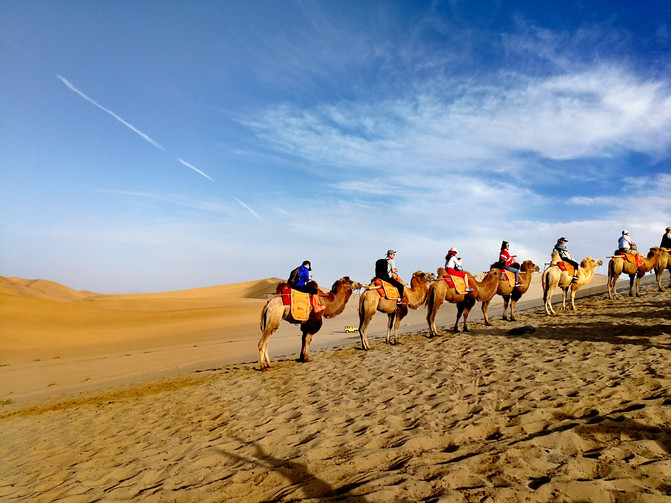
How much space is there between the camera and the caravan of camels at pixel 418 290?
11953 mm

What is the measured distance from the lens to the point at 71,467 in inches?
232

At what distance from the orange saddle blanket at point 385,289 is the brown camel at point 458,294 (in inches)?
68.1

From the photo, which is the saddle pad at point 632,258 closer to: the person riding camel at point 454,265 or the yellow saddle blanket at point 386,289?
the person riding camel at point 454,265

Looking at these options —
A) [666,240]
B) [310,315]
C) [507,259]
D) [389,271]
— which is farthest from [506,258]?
[666,240]

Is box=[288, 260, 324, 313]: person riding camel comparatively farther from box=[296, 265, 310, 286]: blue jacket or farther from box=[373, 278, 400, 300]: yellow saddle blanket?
box=[373, 278, 400, 300]: yellow saddle blanket

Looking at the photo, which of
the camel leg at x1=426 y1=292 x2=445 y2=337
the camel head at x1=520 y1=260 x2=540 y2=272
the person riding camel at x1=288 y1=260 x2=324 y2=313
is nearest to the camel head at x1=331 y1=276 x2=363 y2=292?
the person riding camel at x1=288 y1=260 x2=324 y2=313

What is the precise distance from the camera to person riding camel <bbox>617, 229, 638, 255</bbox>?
19.9 meters

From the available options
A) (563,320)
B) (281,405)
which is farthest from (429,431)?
(563,320)

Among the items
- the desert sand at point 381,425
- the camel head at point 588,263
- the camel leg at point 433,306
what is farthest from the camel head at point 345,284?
the camel head at point 588,263

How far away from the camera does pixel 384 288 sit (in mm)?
13828

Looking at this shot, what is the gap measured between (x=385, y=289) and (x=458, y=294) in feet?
10.4

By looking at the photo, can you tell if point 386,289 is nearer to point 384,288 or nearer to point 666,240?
point 384,288

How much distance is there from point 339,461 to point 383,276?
9.72 metres

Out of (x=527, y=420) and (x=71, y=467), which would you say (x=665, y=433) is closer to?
(x=527, y=420)
